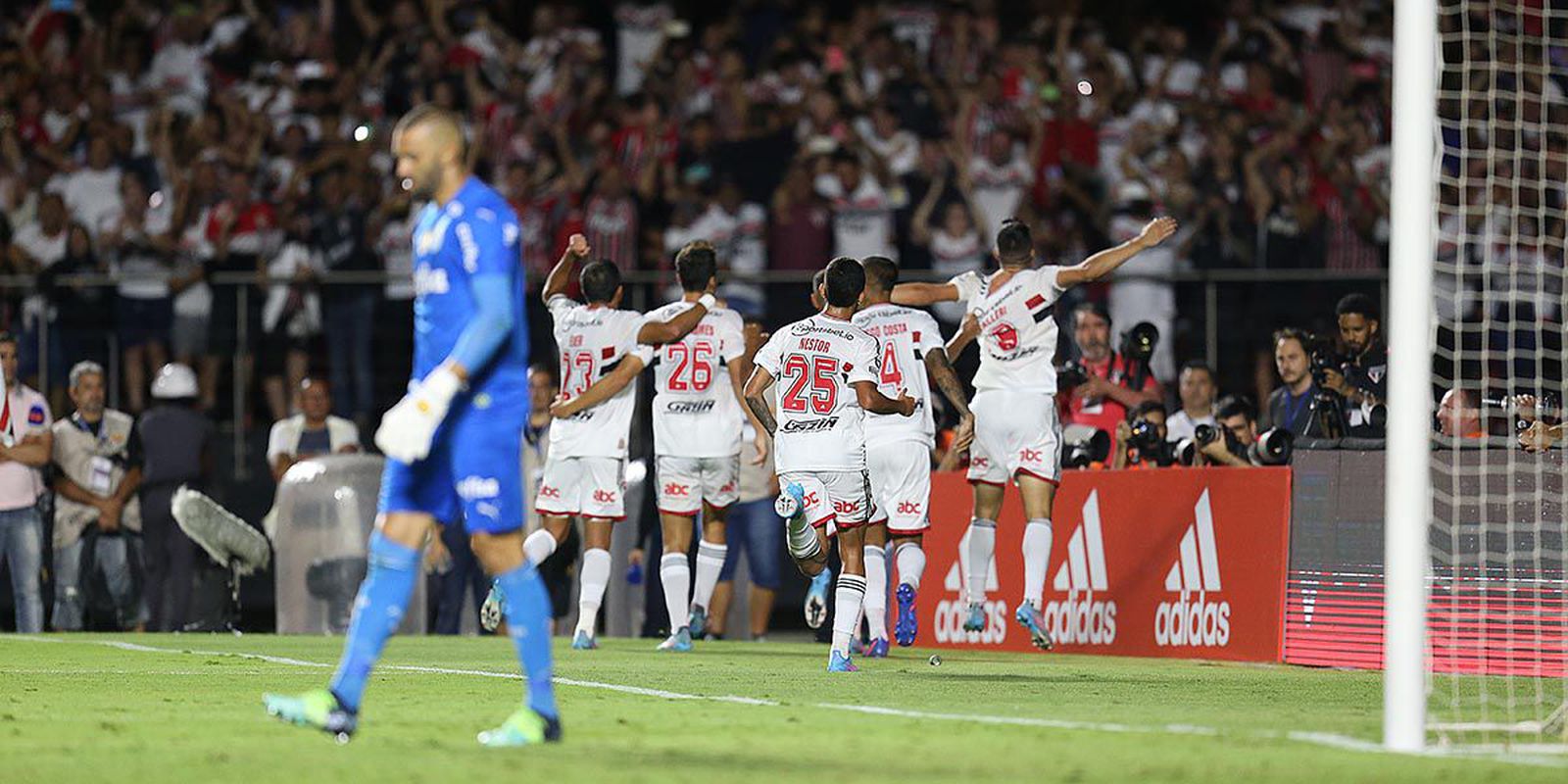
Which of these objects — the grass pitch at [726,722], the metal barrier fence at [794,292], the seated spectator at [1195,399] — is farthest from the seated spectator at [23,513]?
the seated spectator at [1195,399]

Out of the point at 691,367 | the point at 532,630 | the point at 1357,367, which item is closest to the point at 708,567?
the point at 691,367

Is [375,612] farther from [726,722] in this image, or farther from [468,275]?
[726,722]

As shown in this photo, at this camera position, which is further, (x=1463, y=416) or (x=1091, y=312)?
(x=1091, y=312)

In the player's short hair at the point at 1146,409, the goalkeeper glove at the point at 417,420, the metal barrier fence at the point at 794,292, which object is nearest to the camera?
the goalkeeper glove at the point at 417,420

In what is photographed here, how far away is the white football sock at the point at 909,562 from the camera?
1518 centimetres

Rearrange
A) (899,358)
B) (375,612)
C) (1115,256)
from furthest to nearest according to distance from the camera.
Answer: (899,358) → (1115,256) → (375,612)

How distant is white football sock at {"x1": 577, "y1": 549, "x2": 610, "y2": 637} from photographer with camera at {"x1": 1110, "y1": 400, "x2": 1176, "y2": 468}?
382cm

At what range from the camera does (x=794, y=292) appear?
67.8 ft

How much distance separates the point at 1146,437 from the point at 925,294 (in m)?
2.38

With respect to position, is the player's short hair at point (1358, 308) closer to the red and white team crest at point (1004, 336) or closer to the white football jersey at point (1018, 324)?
the white football jersey at point (1018, 324)

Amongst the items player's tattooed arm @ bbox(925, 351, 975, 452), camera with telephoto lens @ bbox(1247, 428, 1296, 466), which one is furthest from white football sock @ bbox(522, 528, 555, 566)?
camera with telephoto lens @ bbox(1247, 428, 1296, 466)

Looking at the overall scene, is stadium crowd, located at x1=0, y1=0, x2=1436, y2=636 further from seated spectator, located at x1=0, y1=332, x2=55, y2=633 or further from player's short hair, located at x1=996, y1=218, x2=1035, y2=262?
player's short hair, located at x1=996, y1=218, x2=1035, y2=262

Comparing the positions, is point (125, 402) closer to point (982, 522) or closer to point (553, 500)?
point (553, 500)

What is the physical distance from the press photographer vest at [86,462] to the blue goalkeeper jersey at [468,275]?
505 inches
